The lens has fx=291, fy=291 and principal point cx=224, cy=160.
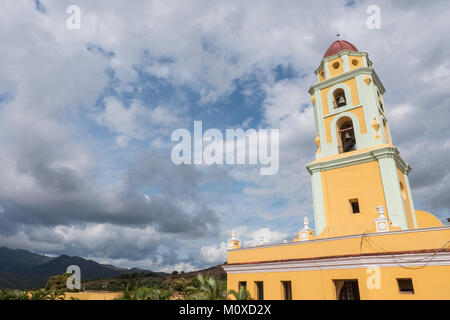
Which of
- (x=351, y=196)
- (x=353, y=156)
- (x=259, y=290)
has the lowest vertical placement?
(x=259, y=290)

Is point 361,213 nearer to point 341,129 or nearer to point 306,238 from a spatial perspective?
point 306,238

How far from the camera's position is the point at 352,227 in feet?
50.0

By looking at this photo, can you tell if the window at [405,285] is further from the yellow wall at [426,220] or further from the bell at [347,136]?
the bell at [347,136]

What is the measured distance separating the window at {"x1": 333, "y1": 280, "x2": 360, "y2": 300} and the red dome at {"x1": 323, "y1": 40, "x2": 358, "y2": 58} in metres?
14.9

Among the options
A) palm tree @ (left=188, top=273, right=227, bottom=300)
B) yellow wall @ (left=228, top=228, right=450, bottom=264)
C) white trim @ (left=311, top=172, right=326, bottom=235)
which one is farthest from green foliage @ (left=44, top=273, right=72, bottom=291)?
white trim @ (left=311, top=172, right=326, bottom=235)

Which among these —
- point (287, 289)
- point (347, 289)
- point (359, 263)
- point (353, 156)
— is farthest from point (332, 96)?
point (287, 289)

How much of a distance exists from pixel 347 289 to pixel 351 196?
4780 mm

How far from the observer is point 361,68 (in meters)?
18.3

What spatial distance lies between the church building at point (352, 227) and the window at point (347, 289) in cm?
4

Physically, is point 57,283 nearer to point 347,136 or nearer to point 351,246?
point 351,246

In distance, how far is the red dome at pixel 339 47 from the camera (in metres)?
20.4

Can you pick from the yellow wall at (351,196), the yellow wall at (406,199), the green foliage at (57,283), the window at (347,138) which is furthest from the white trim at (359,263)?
the green foliage at (57,283)
